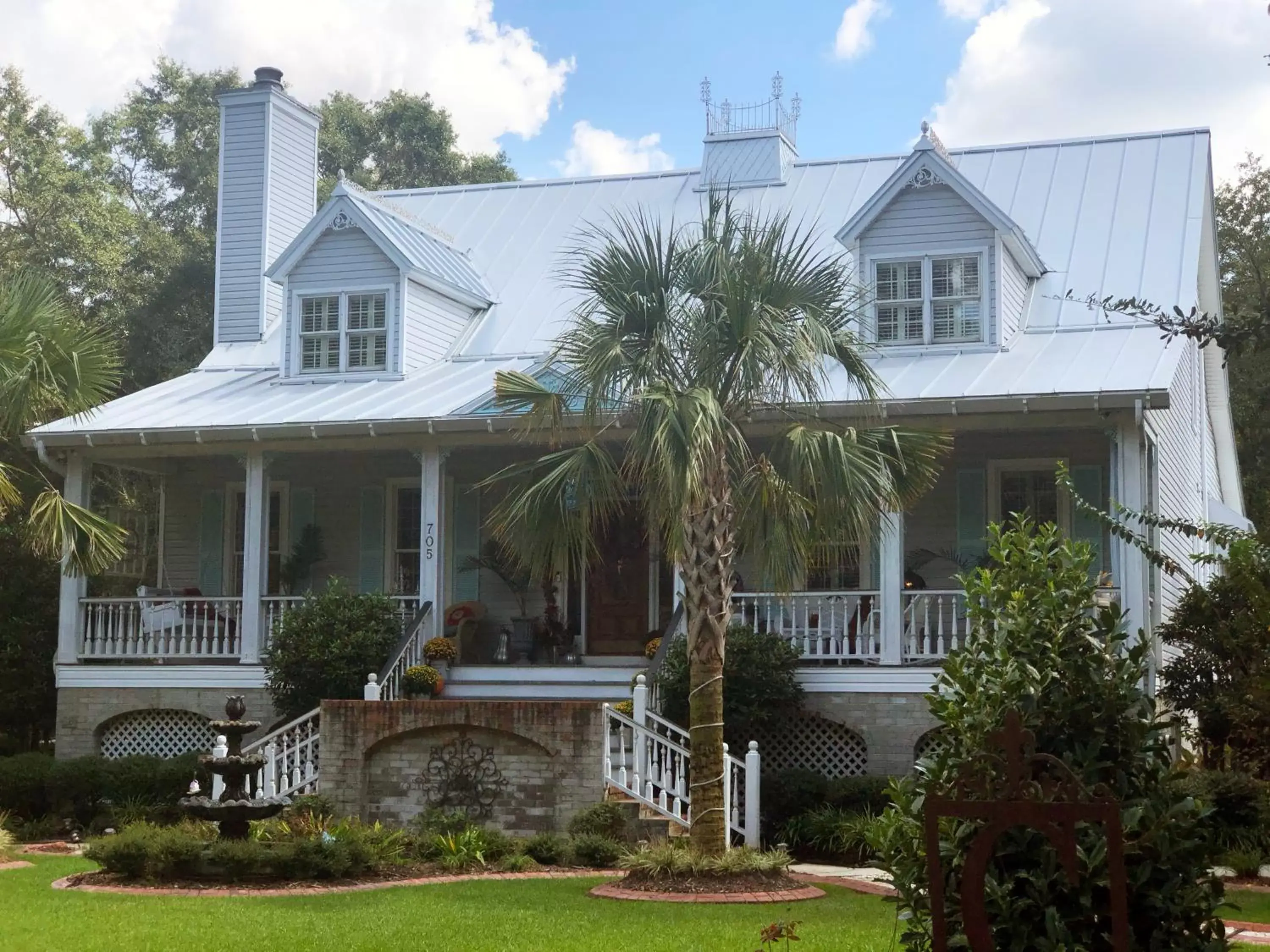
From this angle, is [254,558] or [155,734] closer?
[254,558]

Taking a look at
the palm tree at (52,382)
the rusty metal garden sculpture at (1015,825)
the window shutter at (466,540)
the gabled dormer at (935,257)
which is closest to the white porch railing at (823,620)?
the gabled dormer at (935,257)

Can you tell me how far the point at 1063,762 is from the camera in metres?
5.85

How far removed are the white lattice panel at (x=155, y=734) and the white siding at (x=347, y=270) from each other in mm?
5002

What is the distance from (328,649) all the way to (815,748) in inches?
220

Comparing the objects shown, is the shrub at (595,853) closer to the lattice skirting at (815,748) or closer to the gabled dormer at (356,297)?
the lattice skirting at (815,748)

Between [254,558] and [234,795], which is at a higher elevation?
[254,558]

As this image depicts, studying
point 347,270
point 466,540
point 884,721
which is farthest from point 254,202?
point 884,721

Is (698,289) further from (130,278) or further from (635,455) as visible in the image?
(130,278)

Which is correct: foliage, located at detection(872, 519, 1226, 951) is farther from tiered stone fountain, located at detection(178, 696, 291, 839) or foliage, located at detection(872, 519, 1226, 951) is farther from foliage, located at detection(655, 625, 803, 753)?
foliage, located at detection(655, 625, 803, 753)

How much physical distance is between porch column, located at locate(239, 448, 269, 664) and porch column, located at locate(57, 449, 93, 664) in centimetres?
206

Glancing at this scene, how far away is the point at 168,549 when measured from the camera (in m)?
22.7

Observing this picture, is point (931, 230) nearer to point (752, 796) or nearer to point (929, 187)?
point (929, 187)

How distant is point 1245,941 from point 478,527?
12894mm

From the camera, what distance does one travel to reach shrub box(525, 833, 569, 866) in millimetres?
14383
